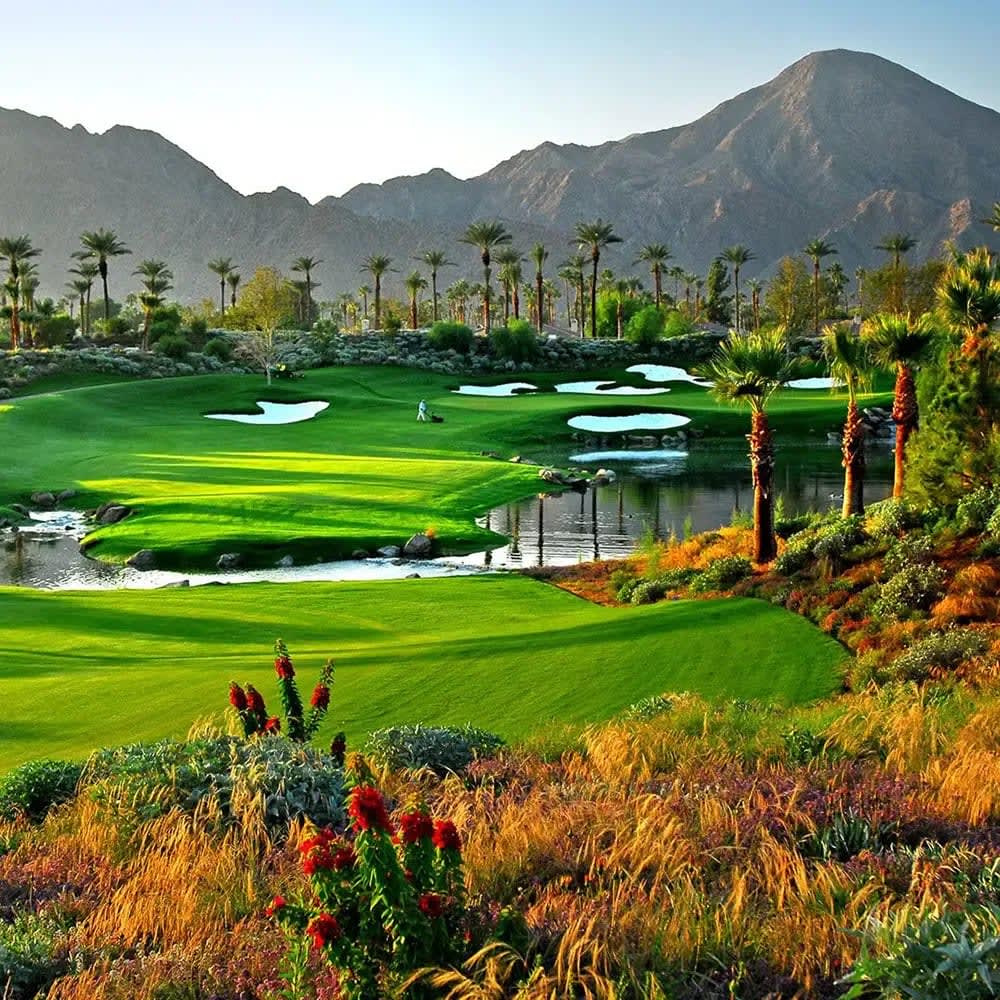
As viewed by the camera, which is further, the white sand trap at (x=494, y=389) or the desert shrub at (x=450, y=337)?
the desert shrub at (x=450, y=337)

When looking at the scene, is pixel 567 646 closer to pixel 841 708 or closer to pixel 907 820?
pixel 841 708

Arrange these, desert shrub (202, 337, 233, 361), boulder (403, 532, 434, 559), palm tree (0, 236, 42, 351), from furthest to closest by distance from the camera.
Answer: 1. palm tree (0, 236, 42, 351)
2. desert shrub (202, 337, 233, 361)
3. boulder (403, 532, 434, 559)

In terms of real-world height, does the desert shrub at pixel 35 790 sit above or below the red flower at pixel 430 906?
below

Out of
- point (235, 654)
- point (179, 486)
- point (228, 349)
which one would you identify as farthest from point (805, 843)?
point (228, 349)

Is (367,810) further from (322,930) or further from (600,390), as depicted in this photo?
(600,390)

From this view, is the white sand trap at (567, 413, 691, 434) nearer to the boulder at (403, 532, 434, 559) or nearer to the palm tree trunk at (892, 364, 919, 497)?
the boulder at (403, 532, 434, 559)

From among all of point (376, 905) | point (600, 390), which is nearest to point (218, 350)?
point (600, 390)

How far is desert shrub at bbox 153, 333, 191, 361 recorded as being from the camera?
8869 cm

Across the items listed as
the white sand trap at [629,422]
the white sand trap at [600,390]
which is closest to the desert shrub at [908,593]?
the white sand trap at [629,422]

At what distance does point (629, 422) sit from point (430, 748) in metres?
61.9

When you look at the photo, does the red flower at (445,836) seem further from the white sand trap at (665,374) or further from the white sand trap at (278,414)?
the white sand trap at (665,374)

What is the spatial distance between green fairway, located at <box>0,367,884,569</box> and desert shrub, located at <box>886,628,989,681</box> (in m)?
22.1

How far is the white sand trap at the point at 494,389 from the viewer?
8762 centimetres

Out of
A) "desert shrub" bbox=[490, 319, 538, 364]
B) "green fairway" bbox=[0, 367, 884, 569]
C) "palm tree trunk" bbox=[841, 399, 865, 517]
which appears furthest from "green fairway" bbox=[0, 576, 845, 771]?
"desert shrub" bbox=[490, 319, 538, 364]
